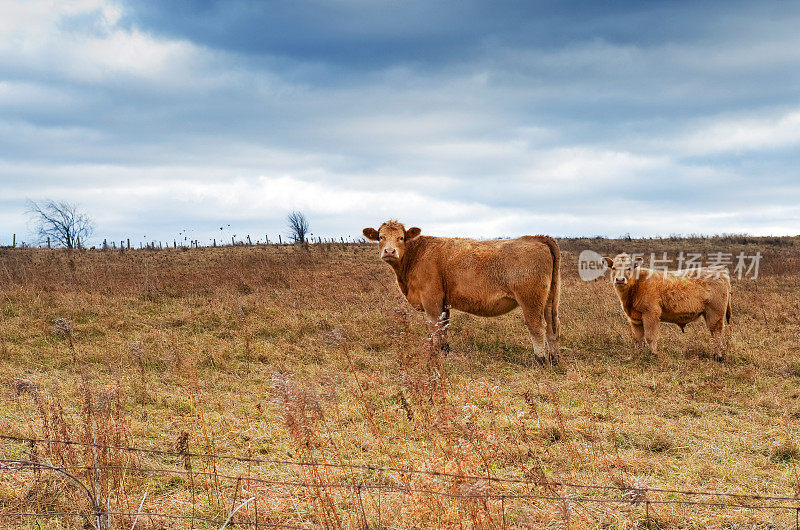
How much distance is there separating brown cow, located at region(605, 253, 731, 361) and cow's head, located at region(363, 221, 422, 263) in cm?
423

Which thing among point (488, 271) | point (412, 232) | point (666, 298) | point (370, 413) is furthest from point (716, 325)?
point (370, 413)

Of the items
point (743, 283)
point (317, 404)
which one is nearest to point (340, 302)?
point (317, 404)

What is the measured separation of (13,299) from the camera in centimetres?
1400

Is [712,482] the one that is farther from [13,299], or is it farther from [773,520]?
[13,299]

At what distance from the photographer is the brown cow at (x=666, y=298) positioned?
35.5 feet

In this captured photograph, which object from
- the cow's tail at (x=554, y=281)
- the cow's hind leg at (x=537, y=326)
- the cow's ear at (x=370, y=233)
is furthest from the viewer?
the cow's ear at (x=370, y=233)

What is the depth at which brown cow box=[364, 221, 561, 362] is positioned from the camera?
9898mm

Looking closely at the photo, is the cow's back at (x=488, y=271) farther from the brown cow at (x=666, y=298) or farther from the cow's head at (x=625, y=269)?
the brown cow at (x=666, y=298)

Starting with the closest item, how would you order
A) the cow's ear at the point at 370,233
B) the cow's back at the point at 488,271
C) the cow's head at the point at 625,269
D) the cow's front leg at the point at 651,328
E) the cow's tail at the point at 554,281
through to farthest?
the cow's back at the point at 488,271, the cow's tail at the point at 554,281, the cow's front leg at the point at 651,328, the cow's head at the point at 625,269, the cow's ear at the point at 370,233

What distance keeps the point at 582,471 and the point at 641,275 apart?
Answer: 7.24 metres

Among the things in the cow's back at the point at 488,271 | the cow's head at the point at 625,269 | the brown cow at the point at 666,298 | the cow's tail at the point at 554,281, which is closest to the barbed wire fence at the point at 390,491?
the cow's back at the point at 488,271

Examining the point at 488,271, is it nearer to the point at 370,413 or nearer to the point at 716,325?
the point at 716,325

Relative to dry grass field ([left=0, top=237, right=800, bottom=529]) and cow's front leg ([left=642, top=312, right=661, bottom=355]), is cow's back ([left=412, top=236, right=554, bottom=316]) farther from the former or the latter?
cow's front leg ([left=642, top=312, right=661, bottom=355])

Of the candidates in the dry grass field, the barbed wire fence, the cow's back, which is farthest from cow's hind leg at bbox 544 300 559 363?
the barbed wire fence
